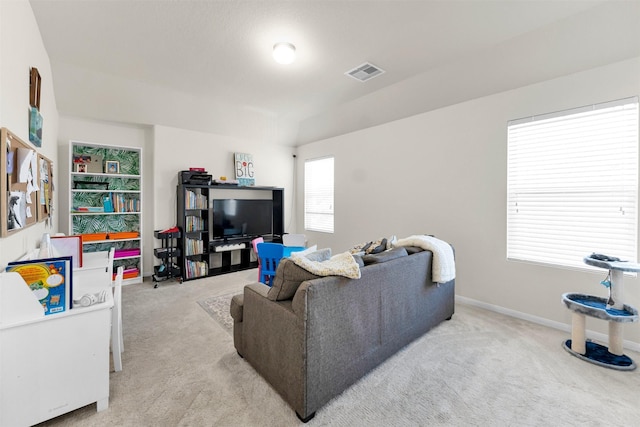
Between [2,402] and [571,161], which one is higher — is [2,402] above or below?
below

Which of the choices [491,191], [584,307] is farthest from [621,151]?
[584,307]

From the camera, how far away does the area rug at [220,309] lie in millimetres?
2840

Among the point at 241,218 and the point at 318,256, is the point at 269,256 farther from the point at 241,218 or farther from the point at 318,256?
the point at 241,218

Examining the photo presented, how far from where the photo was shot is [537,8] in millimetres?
2236

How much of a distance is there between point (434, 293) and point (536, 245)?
132 cm

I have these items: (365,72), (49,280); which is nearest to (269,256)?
(49,280)

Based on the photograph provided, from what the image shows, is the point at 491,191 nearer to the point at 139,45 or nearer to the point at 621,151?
the point at 621,151

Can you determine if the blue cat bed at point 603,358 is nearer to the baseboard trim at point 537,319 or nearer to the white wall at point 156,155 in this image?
the baseboard trim at point 537,319

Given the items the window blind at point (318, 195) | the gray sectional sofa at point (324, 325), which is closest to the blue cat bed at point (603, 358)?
the gray sectional sofa at point (324, 325)

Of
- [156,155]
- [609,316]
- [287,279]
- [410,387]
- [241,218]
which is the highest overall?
[156,155]

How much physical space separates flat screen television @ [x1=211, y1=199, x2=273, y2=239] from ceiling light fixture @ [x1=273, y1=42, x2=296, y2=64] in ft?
9.07

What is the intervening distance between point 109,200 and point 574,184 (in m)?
5.92

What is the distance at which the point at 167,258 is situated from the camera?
4207mm

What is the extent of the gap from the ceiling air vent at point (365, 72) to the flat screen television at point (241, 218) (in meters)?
2.97
